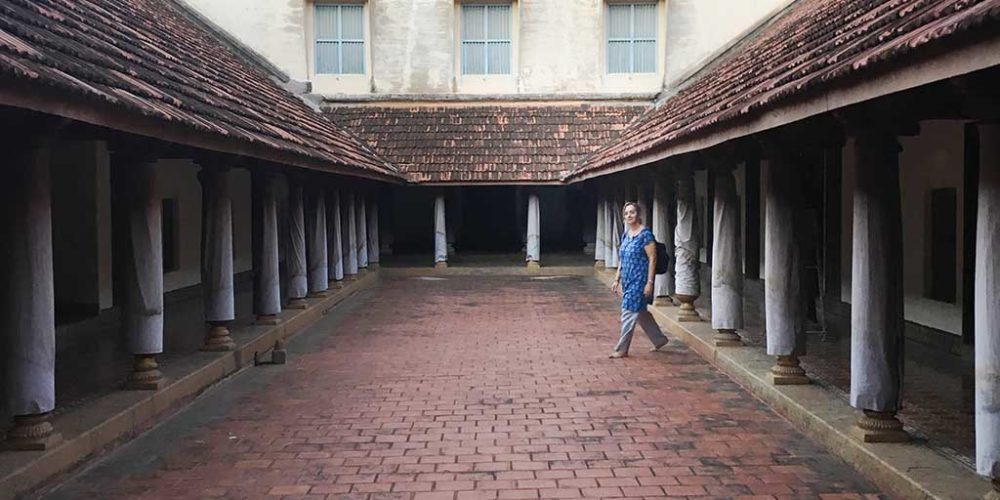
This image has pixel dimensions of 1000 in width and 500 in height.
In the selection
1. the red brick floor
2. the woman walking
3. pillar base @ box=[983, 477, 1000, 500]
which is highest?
the woman walking

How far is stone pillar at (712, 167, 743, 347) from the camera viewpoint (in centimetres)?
961

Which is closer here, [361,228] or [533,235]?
[361,228]

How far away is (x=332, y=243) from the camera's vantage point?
53.8 feet

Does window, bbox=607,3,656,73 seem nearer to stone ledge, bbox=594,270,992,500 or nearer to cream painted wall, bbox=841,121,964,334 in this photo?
cream painted wall, bbox=841,121,964,334

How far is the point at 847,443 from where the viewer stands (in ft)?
19.4

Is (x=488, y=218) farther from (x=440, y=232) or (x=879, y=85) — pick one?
(x=879, y=85)

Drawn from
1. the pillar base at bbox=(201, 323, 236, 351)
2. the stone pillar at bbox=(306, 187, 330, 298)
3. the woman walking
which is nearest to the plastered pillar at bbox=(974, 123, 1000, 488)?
the woman walking

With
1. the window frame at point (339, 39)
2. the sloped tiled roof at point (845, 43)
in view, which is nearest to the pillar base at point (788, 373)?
the sloped tiled roof at point (845, 43)

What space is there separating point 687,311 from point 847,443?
587 centimetres

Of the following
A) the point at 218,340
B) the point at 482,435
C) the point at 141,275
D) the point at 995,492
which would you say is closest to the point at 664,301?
the point at 218,340

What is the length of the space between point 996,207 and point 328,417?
524 centimetres

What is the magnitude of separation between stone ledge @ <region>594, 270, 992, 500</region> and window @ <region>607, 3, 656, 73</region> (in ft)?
51.5

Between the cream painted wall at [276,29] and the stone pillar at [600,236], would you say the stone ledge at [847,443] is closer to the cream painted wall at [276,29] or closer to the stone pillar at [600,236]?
the stone pillar at [600,236]

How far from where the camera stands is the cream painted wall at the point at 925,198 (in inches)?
361
